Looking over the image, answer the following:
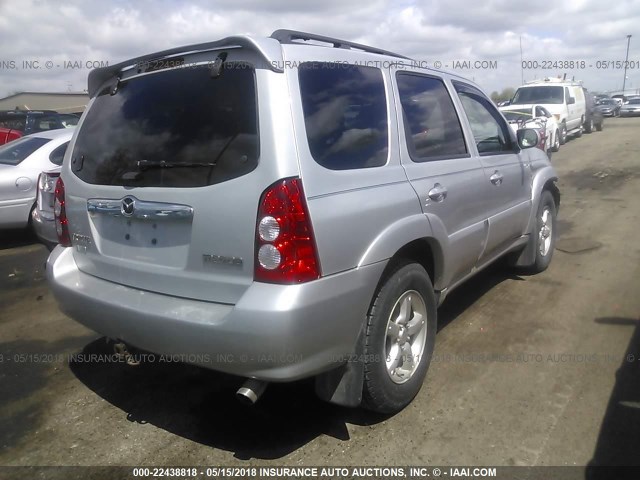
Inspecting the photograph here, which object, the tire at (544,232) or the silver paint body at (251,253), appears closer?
the silver paint body at (251,253)

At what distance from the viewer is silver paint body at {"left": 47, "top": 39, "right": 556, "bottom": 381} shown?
2400 mm

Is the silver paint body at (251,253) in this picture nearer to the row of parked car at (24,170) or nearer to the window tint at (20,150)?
the row of parked car at (24,170)

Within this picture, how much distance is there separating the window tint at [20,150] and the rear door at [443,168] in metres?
6.06

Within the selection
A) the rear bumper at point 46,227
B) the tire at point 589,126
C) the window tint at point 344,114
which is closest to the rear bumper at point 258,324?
the window tint at point 344,114

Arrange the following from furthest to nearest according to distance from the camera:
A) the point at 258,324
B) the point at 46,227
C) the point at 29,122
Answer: the point at 29,122, the point at 46,227, the point at 258,324

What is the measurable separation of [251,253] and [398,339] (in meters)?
1.13

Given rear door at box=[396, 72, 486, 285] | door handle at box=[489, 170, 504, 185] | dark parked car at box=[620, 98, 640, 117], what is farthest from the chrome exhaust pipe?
dark parked car at box=[620, 98, 640, 117]

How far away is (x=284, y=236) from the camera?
2.38 m

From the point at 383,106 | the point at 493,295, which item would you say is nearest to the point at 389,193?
the point at 383,106

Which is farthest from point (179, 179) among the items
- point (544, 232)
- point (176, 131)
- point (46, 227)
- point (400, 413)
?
point (544, 232)

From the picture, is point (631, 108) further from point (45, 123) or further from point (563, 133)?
point (45, 123)

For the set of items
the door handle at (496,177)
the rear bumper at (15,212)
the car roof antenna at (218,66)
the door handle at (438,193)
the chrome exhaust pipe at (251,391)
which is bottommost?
the chrome exhaust pipe at (251,391)

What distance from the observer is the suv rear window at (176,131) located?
2.51 m

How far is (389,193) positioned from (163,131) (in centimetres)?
119
